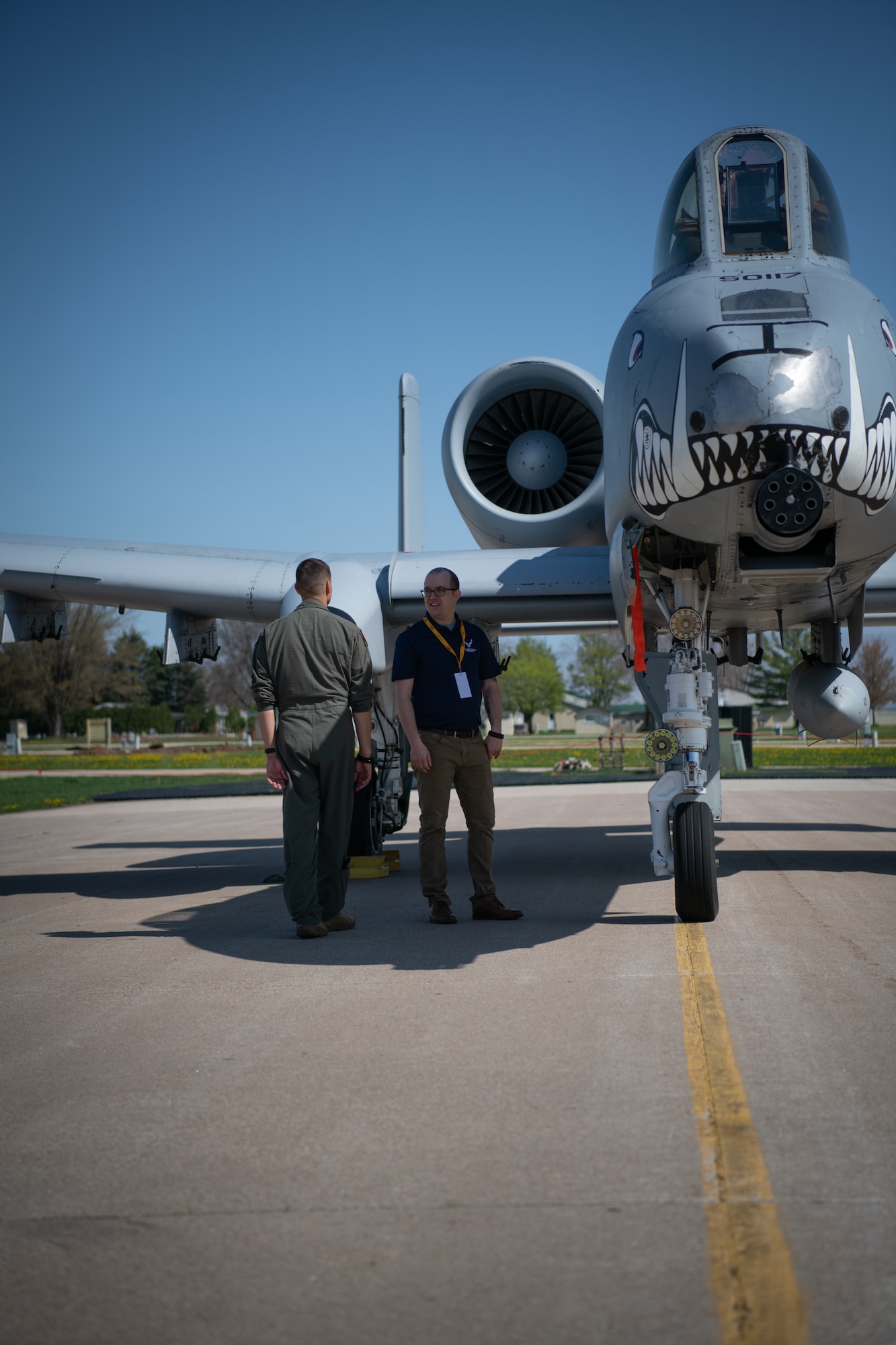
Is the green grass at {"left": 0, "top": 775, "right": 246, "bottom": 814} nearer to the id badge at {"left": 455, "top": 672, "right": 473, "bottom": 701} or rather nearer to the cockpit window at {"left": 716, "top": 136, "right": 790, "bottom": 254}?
the id badge at {"left": 455, "top": 672, "right": 473, "bottom": 701}

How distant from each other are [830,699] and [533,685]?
265 feet

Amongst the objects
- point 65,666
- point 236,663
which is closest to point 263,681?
point 65,666

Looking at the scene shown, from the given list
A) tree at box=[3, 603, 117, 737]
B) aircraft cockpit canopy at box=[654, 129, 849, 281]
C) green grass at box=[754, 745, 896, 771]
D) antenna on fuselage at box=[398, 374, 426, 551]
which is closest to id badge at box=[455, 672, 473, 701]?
aircraft cockpit canopy at box=[654, 129, 849, 281]

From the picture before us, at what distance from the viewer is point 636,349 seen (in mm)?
6094

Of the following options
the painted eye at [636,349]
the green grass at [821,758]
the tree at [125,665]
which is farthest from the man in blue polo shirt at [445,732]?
the tree at [125,665]

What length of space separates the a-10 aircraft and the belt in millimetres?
1077

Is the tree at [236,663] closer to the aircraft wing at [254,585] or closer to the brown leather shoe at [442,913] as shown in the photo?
the aircraft wing at [254,585]

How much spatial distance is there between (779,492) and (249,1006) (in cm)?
352

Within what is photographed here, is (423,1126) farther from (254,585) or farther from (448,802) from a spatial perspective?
(254,585)

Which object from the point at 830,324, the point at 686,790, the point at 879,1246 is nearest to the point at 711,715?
the point at 686,790

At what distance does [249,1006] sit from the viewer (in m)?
4.44

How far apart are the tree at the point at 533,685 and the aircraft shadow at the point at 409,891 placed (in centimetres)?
7594

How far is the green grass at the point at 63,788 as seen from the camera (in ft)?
66.8

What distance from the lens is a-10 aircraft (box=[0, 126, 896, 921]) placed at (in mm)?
5305
